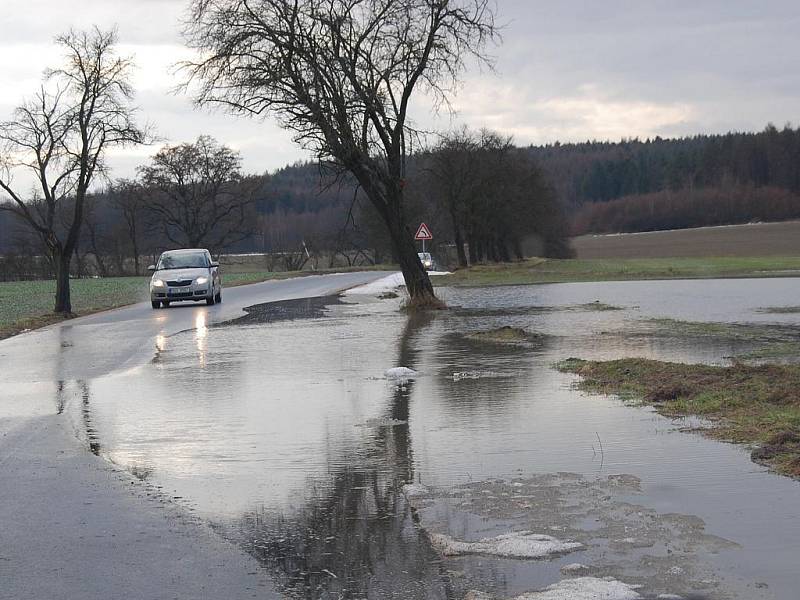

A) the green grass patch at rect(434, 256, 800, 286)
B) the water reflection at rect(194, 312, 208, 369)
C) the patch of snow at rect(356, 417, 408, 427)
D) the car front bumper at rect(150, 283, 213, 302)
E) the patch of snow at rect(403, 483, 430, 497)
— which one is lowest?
the green grass patch at rect(434, 256, 800, 286)

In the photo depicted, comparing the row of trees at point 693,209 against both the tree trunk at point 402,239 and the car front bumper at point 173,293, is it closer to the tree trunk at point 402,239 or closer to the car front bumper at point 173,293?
the car front bumper at point 173,293

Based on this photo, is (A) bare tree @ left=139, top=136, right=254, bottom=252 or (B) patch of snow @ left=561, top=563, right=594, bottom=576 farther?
(A) bare tree @ left=139, top=136, right=254, bottom=252

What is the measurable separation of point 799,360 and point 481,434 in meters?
6.86

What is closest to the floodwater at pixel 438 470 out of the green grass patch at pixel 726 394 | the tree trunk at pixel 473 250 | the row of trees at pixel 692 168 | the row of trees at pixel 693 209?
the green grass patch at pixel 726 394

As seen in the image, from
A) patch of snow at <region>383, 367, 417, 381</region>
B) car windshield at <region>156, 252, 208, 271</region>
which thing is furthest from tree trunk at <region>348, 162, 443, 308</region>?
patch of snow at <region>383, 367, 417, 381</region>

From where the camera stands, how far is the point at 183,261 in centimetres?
3762

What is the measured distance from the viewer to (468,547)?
6488 millimetres

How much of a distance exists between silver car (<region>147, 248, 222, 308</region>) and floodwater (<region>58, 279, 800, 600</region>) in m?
17.2

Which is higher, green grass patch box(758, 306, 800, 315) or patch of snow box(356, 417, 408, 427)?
patch of snow box(356, 417, 408, 427)

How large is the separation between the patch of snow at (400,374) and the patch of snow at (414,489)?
21.6 feet

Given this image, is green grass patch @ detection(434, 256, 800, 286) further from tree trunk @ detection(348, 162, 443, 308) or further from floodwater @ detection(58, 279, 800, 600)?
floodwater @ detection(58, 279, 800, 600)

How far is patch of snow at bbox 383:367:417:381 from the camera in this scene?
1502 centimetres

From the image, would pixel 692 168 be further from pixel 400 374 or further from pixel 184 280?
pixel 400 374

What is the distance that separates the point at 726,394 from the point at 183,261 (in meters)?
27.7
